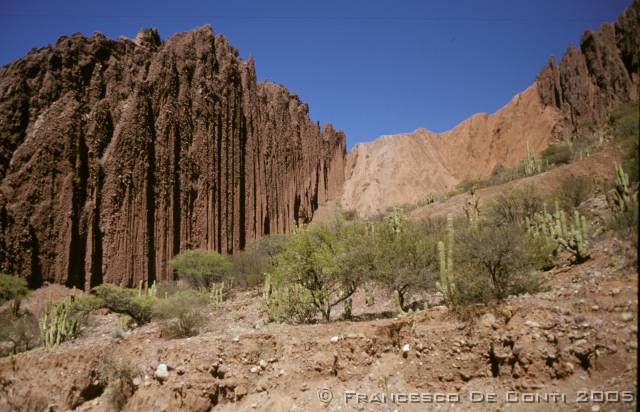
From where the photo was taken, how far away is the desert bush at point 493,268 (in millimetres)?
10930

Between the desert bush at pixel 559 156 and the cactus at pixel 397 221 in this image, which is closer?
the cactus at pixel 397 221

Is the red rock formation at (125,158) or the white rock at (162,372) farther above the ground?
the red rock formation at (125,158)

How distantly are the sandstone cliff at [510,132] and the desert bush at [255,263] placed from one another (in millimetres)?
28237

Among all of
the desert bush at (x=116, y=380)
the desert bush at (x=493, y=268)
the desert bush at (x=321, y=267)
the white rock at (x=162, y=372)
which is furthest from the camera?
the desert bush at (x=321, y=267)

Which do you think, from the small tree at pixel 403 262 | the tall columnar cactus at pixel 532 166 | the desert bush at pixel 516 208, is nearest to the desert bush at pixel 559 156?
the tall columnar cactus at pixel 532 166

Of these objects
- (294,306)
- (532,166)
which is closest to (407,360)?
(294,306)

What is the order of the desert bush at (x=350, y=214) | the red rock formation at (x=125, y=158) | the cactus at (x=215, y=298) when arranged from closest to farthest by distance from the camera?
the cactus at (x=215, y=298)
the red rock formation at (x=125, y=158)
the desert bush at (x=350, y=214)

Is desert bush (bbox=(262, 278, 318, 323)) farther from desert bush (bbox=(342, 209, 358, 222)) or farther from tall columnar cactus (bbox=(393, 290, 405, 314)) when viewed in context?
desert bush (bbox=(342, 209, 358, 222))

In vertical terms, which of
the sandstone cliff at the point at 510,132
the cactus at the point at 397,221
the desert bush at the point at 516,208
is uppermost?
the sandstone cliff at the point at 510,132

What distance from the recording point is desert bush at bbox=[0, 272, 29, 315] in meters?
27.4

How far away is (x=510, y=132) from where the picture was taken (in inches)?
2830

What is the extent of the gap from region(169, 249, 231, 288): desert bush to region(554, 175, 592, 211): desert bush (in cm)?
2220

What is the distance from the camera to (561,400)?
776 centimetres

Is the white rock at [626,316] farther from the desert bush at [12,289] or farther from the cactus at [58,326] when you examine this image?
the desert bush at [12,289]
